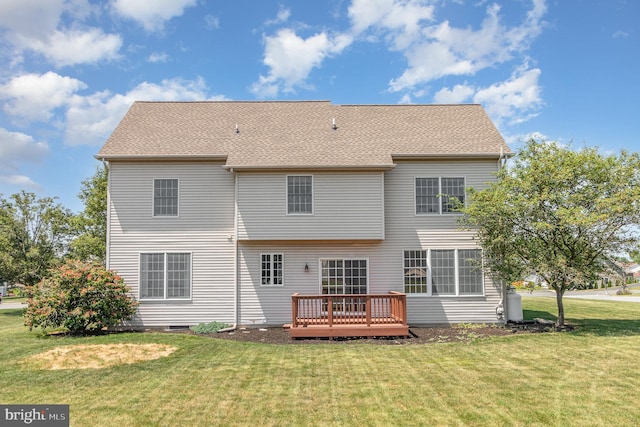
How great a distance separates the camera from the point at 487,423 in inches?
227

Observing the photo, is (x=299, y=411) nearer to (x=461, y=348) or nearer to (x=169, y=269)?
(x=461, y=348)

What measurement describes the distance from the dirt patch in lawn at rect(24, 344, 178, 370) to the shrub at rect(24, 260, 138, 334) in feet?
6.42

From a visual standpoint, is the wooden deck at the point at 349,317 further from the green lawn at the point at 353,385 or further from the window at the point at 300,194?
the window at the point at 300,194

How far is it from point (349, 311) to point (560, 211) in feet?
22.1

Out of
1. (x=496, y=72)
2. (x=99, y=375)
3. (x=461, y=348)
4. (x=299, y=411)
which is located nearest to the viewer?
(x=299, y=411)

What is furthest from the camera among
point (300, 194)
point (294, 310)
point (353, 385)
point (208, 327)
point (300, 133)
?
point (300, 133)

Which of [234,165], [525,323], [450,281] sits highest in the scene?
[234,165]

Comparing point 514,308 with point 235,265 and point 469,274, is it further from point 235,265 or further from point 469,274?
point 235,265

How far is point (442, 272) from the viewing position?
14461mm

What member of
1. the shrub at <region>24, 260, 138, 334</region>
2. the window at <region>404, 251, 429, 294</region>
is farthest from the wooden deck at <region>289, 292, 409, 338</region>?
the shrub at <region>24, 260, 138, 334</region>

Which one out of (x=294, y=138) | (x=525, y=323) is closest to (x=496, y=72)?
(x=294, y=138)

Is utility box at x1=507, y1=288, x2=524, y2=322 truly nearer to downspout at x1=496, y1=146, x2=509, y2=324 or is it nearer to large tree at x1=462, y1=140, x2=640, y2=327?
downspout at x1=496, y1=146, x2=509, y2=324

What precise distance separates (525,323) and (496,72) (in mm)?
9364

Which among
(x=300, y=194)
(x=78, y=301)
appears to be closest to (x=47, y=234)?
(x=78, y=301)
